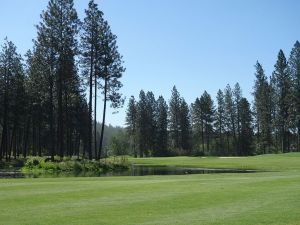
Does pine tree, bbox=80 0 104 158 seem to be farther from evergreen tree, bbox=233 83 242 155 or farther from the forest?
evergreen tree, bbox=233 83 242 155

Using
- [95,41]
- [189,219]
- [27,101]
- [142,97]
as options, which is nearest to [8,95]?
[27,101]

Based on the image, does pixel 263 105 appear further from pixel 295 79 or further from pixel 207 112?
pixel 207 112

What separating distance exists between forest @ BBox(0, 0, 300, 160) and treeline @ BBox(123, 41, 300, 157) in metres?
0.29

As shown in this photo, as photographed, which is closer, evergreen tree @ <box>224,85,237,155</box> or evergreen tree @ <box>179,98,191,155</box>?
evergreen tree @ <box>224,85,237,155</box>

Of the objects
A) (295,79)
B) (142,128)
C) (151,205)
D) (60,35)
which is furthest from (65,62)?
(142,128)

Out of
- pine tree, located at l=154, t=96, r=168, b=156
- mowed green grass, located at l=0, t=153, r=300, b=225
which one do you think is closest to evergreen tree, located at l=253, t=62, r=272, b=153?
pine tree, located at l=154, t=96, r=168, b=156

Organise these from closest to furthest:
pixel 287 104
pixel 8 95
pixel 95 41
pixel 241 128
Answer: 1. pixel 95 41
2. pixel 8 95
3. pixel 287 104
4. pixel 241 128

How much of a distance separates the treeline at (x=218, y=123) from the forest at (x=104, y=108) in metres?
0.29

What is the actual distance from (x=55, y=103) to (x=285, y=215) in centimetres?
7174

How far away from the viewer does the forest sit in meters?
55.4

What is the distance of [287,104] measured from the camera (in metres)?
104

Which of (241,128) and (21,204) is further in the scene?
(241,128)

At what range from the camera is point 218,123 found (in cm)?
13762

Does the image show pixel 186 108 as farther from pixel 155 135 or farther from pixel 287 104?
pixel 287 104
